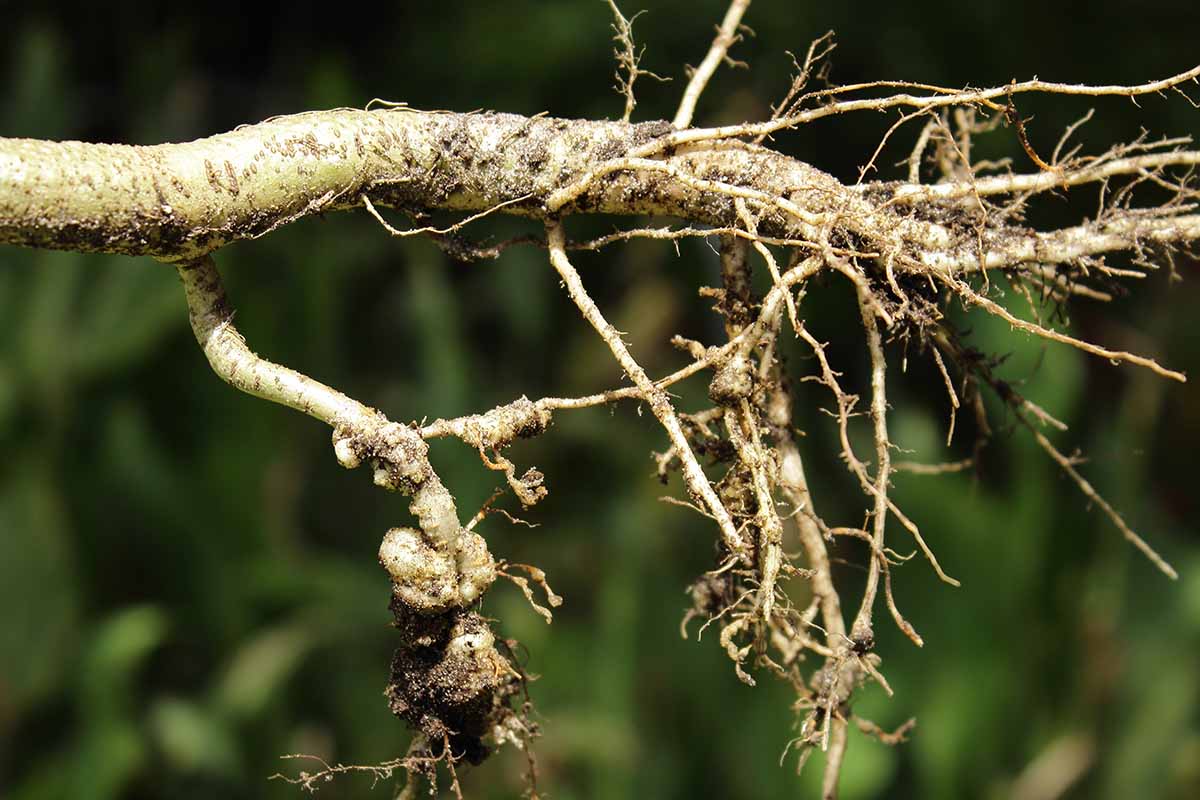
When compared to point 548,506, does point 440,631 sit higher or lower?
lower

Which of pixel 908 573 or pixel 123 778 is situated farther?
pixel 908 573

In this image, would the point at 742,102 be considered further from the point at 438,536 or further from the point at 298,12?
the point at 438,536

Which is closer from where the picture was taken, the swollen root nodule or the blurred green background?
the swollen root nodule

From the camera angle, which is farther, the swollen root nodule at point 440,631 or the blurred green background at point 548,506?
the blurred green background at point 548,506

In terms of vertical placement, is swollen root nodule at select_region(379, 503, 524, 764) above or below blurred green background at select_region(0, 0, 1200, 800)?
below

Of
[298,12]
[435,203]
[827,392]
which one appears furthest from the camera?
[298,12]

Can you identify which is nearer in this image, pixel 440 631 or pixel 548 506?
pixel 440 631

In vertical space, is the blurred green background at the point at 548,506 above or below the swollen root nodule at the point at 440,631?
above

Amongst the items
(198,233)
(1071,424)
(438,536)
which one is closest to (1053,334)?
(438,536)
